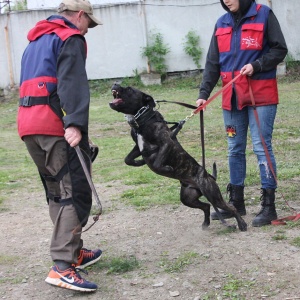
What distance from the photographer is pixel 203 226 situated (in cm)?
561

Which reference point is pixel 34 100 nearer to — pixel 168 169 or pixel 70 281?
pixel 70 281

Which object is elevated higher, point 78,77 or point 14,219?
point 78,77

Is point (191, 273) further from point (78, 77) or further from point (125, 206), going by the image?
point (125, 206)

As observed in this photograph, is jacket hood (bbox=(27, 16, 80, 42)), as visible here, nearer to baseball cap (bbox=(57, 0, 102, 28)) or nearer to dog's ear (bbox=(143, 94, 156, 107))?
baseball cap (bbox=(57, 0, 102, 28))

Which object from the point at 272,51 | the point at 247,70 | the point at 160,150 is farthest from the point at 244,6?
the point at 160,150

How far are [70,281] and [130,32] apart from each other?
44.9ft

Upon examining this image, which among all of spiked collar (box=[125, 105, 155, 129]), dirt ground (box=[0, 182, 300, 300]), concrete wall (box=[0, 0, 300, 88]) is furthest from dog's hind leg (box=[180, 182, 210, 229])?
concrete wall (box=[0, 0, 300, 88])

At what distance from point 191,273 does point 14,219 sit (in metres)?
2.54

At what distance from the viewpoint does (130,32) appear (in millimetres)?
17406

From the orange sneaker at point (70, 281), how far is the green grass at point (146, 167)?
5.69ft

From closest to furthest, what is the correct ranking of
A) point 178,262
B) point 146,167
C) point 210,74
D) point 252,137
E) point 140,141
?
point 178,262 → point 140,141 → point 252,137 → point 210,74 → point 146,167

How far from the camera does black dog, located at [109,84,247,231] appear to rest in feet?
16.4

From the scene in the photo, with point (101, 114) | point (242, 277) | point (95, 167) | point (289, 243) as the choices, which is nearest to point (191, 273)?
point (242, 277)

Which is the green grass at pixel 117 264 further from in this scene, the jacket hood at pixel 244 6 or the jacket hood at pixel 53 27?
the jacket hood at pixel 244 6
